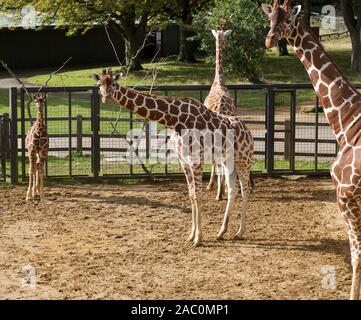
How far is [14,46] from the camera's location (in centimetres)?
3722

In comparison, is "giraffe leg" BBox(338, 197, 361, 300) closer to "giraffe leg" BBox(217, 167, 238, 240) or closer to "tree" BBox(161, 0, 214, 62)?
"giraffe leg" BBox(217, 167, 238, 240)

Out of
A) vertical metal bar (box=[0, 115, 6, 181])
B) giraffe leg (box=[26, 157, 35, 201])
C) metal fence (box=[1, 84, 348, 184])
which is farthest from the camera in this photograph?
vertical metal bar (box=[0, 115, 6, 181])

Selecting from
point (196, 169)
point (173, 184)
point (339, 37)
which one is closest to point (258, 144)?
point (173, 184)

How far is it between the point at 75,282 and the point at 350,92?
12.3 ft

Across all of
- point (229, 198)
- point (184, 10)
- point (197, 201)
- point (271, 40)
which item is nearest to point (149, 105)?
point (197, 201)

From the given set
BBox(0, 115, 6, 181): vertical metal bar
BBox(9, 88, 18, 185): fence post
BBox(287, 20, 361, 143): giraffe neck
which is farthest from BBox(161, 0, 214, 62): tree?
BBox(287, 20, 361, 143): giraffe neck

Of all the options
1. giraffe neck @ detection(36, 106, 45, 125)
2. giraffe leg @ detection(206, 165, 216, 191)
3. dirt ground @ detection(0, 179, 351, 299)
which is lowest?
dirt ground @ detection(0, 179, 351, 299)

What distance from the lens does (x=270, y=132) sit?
1448 centimetres

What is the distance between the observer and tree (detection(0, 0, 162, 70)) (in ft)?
100

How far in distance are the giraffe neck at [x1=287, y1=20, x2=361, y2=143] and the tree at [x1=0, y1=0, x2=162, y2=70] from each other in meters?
22.2

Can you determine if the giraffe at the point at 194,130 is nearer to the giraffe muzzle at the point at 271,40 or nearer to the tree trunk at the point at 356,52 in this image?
the giraffe muzzle at the point at 271,40

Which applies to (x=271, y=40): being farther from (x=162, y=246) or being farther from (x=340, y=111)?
(x=162, y=246)

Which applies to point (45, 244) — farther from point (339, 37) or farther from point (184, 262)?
point (339, 37)

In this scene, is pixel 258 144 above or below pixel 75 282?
above
